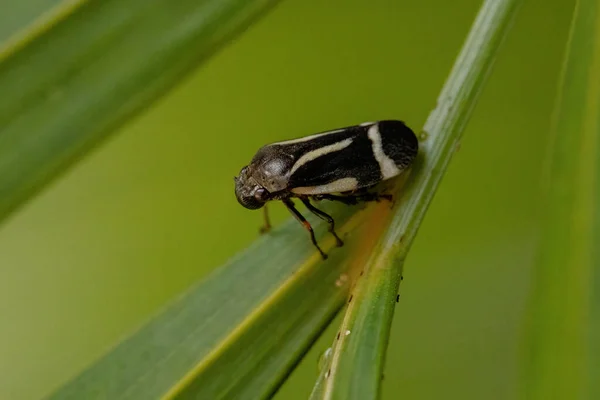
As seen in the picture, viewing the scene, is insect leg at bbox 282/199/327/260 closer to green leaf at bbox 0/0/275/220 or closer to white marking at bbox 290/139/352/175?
white marking at bbox 290/139/352/175

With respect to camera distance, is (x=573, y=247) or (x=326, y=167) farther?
(x=326, y=167)

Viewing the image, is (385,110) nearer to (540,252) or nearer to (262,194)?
(262,194)

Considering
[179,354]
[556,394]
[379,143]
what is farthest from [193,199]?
[556,394]

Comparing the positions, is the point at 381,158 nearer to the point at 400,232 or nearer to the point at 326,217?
the point at 326,217

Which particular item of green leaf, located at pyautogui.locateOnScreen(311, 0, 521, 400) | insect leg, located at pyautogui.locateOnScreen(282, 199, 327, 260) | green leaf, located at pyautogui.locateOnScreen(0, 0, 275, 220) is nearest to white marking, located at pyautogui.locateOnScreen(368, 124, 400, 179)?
green leaf, located at pyautogui.locateOnScreen(311, 0, 521, 400)

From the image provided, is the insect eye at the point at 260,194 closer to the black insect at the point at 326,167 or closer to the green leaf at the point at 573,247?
the black insect at the point at 326,167

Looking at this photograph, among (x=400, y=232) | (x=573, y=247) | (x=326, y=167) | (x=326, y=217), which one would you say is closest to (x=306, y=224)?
(x=326, y=217)
